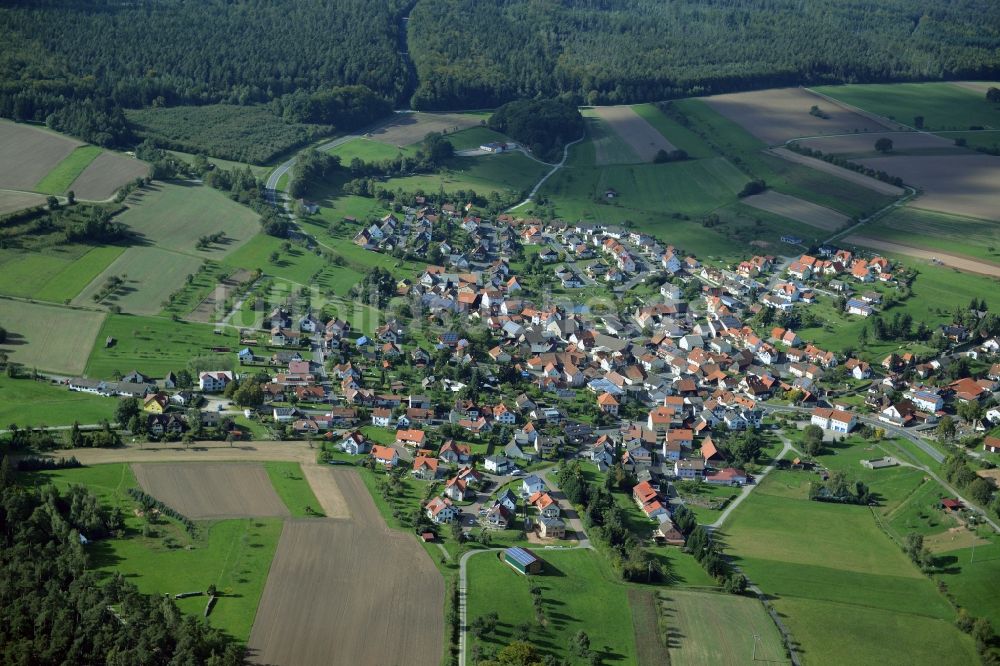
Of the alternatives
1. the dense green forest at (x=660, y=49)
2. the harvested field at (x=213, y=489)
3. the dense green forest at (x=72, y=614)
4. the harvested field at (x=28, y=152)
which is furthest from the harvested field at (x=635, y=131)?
the dense green forest at (x=72, y=614)

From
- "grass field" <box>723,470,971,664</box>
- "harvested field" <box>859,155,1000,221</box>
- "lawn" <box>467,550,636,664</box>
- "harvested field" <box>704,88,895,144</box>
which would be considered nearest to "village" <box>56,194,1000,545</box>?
"lawn" <box>467,550,636,664</box>

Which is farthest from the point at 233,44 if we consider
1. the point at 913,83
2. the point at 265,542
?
the point at 265,542

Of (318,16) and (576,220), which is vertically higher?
(318,16)

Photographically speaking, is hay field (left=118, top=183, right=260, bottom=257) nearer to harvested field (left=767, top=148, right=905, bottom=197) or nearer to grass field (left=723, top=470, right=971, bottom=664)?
grass field (left=723, top=470, right=971, bottom=664)

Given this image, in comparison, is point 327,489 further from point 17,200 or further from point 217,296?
point 17,200

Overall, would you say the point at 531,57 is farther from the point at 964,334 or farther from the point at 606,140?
the point at 964,334

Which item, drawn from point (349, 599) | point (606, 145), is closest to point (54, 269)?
point (349, 599)

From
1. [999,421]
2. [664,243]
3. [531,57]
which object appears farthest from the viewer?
[531,57]
